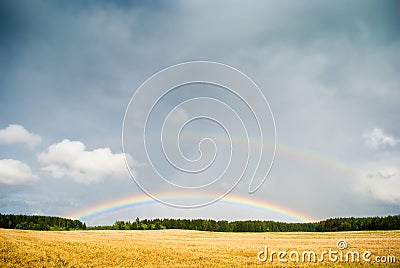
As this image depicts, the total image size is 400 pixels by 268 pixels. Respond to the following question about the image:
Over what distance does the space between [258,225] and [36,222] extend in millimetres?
83815

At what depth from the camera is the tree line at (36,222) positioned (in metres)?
114

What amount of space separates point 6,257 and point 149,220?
362 feet

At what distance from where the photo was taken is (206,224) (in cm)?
14662

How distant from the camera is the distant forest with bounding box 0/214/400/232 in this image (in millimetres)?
114750

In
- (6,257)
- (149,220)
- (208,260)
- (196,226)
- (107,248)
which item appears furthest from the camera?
(196,226)

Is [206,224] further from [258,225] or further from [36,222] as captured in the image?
[36,222]

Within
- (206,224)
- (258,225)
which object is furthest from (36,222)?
(258,225)

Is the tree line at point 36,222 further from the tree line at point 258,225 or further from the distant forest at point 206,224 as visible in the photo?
the tree line at point 258,225

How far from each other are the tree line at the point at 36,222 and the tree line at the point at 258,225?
8981 millimetres

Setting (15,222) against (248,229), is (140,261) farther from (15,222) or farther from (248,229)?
(248,229)

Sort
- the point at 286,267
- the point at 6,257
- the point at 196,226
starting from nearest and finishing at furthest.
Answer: the point at 286,267, the point at 6,257, the point at 196,226

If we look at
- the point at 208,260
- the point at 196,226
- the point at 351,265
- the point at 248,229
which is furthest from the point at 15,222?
the point at 351,265

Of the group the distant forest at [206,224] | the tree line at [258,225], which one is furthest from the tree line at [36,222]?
the tree line at [258,225]

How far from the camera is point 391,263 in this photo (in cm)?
2269
